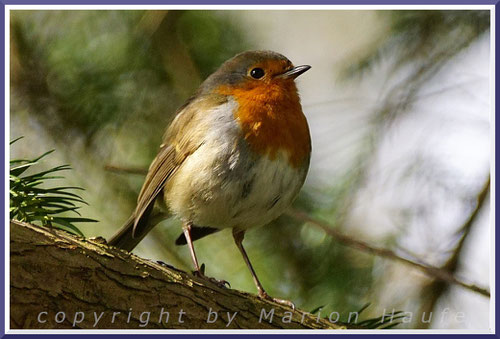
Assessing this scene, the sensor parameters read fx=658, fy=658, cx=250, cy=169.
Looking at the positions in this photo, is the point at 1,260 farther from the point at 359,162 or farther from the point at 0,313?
the point at 359,162

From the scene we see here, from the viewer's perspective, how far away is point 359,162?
144 inches

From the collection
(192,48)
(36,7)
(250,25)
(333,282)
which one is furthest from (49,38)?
(333,282)

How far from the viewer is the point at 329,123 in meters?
3.72

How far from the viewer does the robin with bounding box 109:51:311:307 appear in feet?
10.4

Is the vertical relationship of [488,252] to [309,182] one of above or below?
below

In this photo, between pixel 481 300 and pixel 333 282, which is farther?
pixel 333 282

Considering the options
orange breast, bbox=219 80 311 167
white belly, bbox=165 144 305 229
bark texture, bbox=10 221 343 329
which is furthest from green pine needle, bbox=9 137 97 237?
orange breast, bbox=219 80 311 167

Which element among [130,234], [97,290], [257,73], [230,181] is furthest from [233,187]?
[97,290]

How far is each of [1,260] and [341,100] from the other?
1.97 metres

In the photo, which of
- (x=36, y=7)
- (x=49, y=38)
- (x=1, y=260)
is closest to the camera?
(x=1, y=260)

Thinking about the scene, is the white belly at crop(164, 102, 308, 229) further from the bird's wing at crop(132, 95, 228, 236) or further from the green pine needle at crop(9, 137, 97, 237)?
the green pine needle at crop(9, 137, 97, 237)

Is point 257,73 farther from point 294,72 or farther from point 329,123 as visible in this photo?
point 329,123

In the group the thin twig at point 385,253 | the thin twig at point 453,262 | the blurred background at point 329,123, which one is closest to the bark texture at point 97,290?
the thin twig at point 385,253

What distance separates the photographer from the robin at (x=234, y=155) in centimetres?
317
